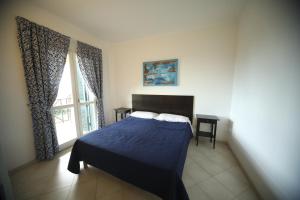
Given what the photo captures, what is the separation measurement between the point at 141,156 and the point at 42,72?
2.13 meters

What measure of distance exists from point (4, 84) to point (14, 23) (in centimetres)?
91

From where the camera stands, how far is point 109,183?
1.59 metres

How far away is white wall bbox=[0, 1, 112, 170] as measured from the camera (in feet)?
5.31

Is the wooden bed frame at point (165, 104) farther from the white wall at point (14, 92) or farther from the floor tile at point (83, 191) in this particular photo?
the white wall at point (14, 92)

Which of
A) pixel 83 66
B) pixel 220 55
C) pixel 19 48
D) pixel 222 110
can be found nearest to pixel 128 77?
pixel 83 66

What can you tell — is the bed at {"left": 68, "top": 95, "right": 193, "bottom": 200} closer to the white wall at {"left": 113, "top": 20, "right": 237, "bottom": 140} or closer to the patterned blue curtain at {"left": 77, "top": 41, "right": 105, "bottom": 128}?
the white wall at {"left": 113, "top": 20, "right": 237, "bottom": 140}

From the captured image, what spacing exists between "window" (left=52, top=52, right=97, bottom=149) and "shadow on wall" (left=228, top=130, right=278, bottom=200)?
3.32 m

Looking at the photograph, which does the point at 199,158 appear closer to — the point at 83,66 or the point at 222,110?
the point at 222,110

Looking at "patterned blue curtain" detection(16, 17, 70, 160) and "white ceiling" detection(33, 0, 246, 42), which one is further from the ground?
"white ceiling" detection(33, 0, 246, 42)

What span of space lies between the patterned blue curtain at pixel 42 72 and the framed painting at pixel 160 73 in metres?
1.87

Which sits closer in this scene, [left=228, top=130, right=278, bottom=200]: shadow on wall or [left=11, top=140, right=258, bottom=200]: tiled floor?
[left=228, top=130, right=278, bottom=200]: shadow on wall

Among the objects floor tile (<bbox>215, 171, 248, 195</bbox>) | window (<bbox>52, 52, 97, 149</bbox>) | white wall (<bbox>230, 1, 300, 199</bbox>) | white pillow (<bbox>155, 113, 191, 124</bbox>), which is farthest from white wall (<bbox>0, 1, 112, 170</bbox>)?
white wall (<bbox>230, 1, 300, 199</bbox>)

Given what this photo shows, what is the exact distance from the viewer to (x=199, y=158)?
209cm

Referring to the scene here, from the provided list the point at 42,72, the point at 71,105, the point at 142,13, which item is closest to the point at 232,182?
the point at 142,13
